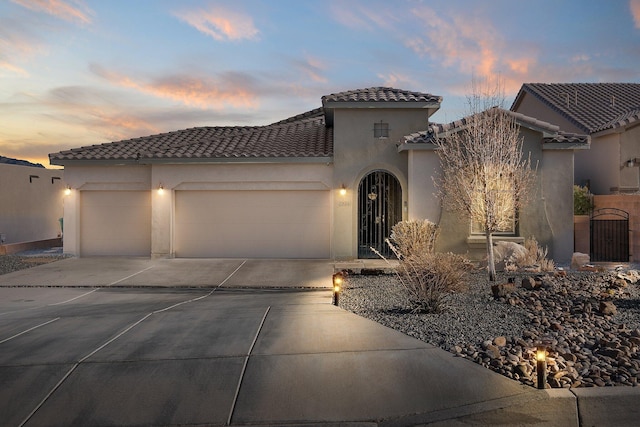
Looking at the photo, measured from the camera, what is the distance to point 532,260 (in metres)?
15.4

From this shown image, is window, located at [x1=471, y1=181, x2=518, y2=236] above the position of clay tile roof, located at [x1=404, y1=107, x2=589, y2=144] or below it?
below

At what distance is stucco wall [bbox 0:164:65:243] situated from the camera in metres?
26.5

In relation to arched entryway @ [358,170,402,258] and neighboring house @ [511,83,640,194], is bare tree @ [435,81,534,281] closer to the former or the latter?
arched entryway @ [358,170,402,258]

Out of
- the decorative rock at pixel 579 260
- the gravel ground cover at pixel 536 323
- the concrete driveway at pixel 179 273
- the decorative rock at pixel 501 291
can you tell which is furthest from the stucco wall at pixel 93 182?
the decorative rock at pixel 579 260

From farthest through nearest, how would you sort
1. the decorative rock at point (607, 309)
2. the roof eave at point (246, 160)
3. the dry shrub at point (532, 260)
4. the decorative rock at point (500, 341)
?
the roof eave at point (246, 160), the dry shrub at point (532, 260), the decorative rock at point (607, 309), the decorative rock at point (500, 341)

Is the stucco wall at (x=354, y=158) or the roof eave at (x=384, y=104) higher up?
the roof eave at (x=384, y=104)

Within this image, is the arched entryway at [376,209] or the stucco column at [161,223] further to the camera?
the stucco column at [161,223]

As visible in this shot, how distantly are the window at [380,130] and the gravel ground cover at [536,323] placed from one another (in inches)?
259

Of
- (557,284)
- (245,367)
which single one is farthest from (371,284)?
(245,367)

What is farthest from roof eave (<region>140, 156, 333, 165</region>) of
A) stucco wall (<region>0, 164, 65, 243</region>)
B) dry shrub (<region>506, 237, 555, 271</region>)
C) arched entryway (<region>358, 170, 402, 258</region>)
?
stucco wall (<region>0, 164, 65, 243</region>)

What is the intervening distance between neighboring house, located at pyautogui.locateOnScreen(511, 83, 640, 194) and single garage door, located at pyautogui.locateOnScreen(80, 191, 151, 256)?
17.7 metres

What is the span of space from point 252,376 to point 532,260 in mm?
11057

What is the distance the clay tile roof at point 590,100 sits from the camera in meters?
24.3

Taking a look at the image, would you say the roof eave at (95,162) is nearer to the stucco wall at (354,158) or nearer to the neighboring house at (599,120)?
the stucco wall at (354,158)
